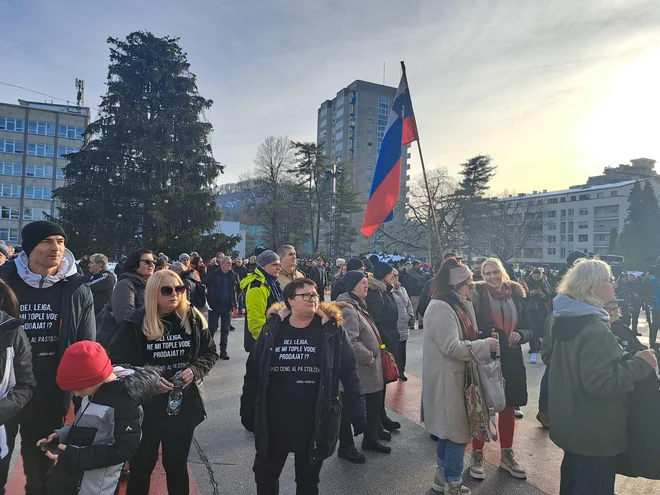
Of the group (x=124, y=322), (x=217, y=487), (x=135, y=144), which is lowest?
(x=217, y=487)

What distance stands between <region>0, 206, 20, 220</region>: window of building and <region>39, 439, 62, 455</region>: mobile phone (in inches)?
2766

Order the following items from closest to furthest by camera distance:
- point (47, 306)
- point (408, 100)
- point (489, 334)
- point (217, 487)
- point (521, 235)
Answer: point (47, 306) → point (217, 487) → point (489, 334) → point (408, 100) → point (521, 235)

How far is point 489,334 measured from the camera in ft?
13.9

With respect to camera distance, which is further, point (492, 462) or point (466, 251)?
point (466, 251)

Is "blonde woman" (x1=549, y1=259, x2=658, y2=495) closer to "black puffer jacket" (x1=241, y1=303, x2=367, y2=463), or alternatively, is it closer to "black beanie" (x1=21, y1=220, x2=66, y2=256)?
"black puffer jacket" (x1=241, y1=303, x2=367, y2=463)

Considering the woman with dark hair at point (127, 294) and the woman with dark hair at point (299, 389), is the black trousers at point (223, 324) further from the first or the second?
the woman with dark hair at point (299, 389)

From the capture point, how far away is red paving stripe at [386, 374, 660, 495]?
3936 mm

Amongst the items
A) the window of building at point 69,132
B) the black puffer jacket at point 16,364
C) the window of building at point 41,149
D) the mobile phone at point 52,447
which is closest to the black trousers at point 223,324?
the black puffer jacket at point 16,364

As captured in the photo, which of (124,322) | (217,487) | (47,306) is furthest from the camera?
(217,487)

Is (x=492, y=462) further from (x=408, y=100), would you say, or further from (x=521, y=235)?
(x=521, y=235)

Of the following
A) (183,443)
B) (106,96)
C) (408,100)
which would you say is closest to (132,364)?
(183,443)

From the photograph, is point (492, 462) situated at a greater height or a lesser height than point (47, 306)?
lesser

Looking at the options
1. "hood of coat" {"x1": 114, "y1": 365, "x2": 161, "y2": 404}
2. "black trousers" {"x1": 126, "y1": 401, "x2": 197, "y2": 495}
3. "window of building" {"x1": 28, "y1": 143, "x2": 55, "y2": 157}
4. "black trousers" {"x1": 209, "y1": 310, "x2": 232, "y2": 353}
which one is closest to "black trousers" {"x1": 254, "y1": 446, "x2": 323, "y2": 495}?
"black trousers" {"x1": 126, "y1": 401, "x2": 197, "y2": 495}

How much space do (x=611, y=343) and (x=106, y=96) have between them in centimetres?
2611
